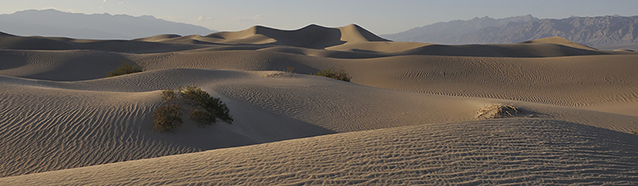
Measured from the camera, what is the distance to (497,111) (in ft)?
38.5

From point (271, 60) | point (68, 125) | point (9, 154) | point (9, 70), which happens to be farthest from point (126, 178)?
point (9, 70)

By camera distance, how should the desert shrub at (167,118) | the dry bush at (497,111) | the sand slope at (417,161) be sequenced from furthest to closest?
1. the dry bush at (497,111)
2. the desert shrub at (167,118)
3. the sand slope at (417,161)

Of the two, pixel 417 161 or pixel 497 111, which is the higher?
pixel 497 111

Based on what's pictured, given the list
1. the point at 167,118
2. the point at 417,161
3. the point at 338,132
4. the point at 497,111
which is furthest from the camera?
the point at 497,111

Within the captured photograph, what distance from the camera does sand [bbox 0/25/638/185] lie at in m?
4.16

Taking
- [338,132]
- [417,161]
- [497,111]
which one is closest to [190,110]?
[338,132]

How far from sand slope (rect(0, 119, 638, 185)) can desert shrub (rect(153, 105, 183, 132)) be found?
380cm

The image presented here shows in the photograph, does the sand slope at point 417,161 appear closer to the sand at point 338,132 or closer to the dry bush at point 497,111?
the sand at point 338,132

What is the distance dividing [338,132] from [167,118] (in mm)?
4666

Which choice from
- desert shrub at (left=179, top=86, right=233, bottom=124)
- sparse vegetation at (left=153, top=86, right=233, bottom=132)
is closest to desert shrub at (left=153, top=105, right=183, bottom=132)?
sparse vegetation at (left=153, top=86, right=233, bottom=132)

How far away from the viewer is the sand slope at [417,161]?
154 inches

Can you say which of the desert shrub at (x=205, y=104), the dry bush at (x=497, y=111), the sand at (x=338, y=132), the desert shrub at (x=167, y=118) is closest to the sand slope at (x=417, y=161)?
the sand at (x=338, y=132)

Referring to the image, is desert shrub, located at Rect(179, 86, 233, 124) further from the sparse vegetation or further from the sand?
the sand

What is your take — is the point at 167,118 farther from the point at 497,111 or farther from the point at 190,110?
the point at 497,111
